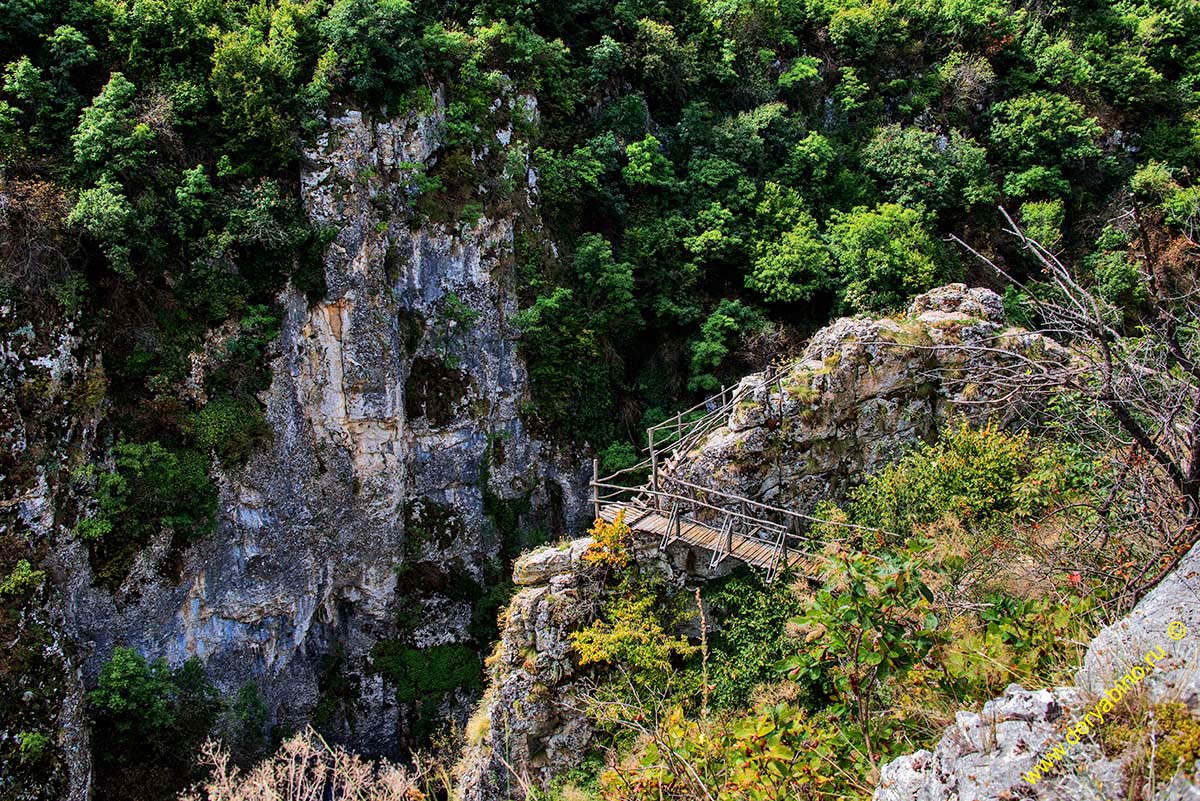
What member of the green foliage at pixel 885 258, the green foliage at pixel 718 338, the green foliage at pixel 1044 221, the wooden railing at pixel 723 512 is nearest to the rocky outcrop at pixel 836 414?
the wooden railing at pixel 723 512

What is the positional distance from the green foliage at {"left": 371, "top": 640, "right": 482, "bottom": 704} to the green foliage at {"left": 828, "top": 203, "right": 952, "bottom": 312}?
46.2 feet

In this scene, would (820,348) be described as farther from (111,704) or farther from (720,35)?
(111,704)

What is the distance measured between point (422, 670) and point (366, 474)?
548cm

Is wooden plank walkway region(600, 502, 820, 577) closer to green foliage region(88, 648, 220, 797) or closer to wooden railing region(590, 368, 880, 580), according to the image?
wooden railing region(590, 368, 880, 580)

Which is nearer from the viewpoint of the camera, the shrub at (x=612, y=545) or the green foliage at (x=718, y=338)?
the shrub at (x=612, y=545)

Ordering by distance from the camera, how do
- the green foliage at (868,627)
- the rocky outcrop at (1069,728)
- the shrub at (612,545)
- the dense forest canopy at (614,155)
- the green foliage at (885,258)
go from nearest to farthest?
the rocky outcrop at (1069,728)
the green foliage at (868,627)
the shrub at (612,545)
the dense forest canopy at (614,155)
the green foliage at (885,258)

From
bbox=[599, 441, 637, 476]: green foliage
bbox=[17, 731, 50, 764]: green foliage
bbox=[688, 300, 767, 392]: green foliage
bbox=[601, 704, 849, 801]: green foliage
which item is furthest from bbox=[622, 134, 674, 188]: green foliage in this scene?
bbox=[17, 731, 50, 764]: green foliage

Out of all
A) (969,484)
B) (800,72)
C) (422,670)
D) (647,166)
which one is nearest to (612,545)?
(969,484)

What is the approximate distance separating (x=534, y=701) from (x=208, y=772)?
8.96m

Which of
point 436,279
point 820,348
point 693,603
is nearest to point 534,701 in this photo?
point 693,603

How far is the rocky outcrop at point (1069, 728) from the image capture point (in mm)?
3857

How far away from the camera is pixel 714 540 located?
12.1 metres

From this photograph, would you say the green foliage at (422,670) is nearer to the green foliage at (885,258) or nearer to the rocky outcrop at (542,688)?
the rocky outcrop at (542,688)

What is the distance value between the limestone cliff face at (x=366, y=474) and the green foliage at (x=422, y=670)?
256 millimetres
